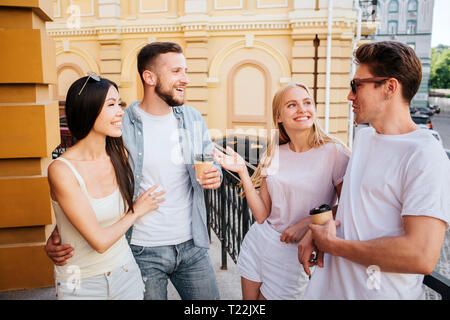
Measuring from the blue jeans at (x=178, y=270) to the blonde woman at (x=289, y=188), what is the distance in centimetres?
24

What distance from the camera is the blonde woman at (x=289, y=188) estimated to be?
1.49 m

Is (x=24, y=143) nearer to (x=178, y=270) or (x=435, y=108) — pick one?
(x=178, y=270)

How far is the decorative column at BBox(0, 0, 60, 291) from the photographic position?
254 cm

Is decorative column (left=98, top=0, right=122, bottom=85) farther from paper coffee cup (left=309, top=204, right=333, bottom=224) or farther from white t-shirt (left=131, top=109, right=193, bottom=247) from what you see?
paper coffee cup (left=309, top=204, right=333, bottom=224)

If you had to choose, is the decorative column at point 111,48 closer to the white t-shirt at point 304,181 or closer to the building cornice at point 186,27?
the building cornice at point 186,27

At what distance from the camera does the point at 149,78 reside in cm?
178

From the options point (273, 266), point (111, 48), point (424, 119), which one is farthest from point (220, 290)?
point (111, 48)

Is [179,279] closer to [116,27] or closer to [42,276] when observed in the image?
[42,276]

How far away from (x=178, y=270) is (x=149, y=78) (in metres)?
0.99

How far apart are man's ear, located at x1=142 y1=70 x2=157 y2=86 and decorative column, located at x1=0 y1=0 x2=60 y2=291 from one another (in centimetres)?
124

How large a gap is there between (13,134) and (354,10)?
30.7 feet

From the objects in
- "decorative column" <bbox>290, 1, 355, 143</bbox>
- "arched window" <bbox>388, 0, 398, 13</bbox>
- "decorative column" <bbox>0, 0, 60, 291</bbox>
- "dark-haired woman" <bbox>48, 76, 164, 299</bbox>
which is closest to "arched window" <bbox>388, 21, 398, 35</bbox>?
"arched window" <bbox>388, 0, 398, 13</bbox>

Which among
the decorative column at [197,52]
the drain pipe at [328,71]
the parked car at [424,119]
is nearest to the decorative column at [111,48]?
the decorative column at [197,52]

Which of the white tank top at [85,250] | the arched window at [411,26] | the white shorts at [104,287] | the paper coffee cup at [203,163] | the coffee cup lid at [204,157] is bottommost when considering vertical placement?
the white shorts at [104,287]
